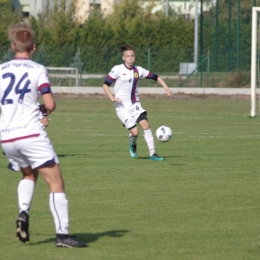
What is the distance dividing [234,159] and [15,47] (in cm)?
841

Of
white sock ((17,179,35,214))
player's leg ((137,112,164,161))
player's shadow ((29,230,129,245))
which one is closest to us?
white sock ((17,179,35,214))

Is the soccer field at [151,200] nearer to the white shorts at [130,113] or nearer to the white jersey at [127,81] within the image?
the white shorts at [130,113]

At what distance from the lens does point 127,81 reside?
15398 millimetres

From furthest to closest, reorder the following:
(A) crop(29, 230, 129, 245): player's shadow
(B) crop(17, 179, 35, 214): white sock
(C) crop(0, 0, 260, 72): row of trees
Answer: (C) crop(0, 0, 260, 72): row of trees
(A) crop(29, 230, 129, 245): player's shadow
(B) crop(17, 179, 35, 214): white sock

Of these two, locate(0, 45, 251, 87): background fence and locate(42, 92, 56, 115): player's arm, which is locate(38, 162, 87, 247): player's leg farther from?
locate(0, 45, 251, 87): background fence

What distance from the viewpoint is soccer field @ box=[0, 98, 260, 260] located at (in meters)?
7.26

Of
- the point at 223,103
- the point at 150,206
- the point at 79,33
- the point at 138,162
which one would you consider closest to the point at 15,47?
the point at 150,206

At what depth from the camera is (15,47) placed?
278 inches

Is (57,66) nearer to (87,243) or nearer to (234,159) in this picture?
(234,159)

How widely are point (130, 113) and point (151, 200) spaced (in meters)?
5.40

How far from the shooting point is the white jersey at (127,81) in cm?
1540

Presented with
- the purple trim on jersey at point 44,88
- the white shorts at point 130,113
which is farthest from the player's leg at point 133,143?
the purple trim on jersey at point 44,88

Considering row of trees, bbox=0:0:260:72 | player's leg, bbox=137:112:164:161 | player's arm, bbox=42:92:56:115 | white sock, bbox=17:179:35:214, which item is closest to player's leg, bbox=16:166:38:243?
white sock, bbox=17:179:35:214

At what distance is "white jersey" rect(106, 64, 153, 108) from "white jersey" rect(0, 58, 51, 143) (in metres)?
8.37
